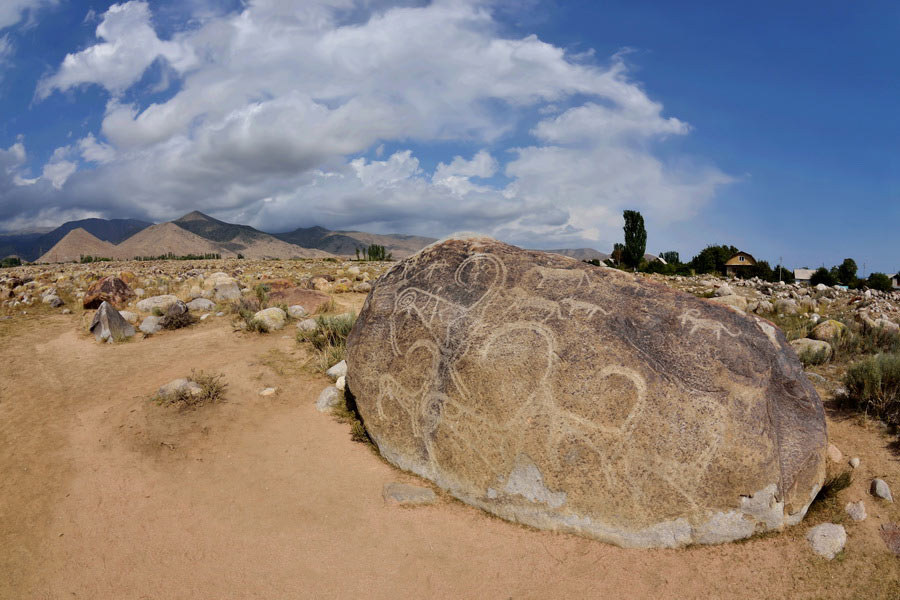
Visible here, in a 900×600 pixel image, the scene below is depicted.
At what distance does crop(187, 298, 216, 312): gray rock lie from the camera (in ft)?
38.6

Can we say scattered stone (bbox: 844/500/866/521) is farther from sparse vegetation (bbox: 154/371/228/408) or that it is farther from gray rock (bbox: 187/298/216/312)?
gray rock (bbox: 187/298/216/312)

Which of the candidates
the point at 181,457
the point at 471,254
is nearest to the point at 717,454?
the point at 471,254

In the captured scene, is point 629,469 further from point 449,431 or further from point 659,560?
point 449,431

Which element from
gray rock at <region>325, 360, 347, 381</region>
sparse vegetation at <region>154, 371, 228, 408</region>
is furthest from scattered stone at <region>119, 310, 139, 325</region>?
gray rock at <region>325, 360, 347, 381</region>

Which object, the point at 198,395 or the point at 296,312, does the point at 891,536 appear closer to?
the point at 198,395

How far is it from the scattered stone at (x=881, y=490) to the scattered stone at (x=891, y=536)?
1.08 feet

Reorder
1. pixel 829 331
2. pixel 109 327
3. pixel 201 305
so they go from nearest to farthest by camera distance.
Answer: pixel 829 331
pixel 109 327
pixel 201 305

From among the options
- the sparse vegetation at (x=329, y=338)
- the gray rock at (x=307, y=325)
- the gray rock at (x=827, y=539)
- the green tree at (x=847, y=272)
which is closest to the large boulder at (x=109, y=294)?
the gray rock at (x=307, y=325)

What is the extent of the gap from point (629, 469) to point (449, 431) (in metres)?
1.57

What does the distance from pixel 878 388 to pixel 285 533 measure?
6.52 metres

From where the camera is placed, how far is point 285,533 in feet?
12.8

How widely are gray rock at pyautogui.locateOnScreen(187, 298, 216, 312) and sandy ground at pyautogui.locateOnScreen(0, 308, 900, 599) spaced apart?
5.85m

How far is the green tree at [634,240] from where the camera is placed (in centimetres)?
4562

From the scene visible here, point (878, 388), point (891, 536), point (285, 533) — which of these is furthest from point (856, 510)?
point (285, 533)
